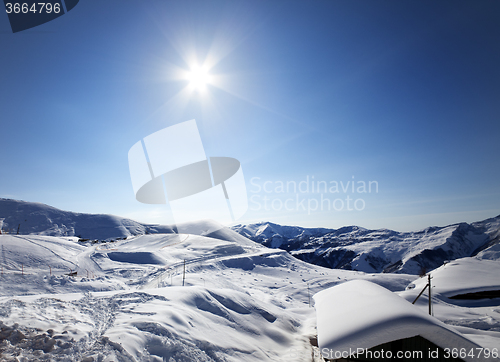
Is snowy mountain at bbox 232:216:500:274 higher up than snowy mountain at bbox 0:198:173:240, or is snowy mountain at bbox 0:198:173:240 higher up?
snowy mountain at bbox 0:198:173:240

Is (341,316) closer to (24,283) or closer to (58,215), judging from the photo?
(24,283)

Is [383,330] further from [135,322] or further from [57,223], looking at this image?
[57,223]

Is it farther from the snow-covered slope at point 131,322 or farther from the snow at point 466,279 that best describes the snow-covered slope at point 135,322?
the snow at point 466,279

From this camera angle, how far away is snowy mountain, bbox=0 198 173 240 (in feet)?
375

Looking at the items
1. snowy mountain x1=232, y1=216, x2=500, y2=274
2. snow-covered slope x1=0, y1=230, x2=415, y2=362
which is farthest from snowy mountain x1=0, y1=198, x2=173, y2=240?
snowy mountain x1=232, y1=216, x2=500, y2=274

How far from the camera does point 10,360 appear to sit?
262 inches

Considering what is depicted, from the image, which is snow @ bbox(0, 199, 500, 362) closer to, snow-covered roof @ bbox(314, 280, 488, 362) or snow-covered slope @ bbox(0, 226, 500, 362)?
snow-covered slope @ bbox(0, 226, 500, 362)

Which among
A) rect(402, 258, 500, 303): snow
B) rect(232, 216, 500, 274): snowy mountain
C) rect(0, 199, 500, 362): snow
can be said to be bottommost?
rect(232, 216, 500, 274): snowy mountain

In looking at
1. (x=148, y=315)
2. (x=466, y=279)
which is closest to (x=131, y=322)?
(x=148, y=315)

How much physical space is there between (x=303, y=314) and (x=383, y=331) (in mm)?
19369

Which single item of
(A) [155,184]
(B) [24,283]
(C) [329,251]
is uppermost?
(A) [155,184]

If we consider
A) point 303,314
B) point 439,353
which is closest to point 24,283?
point 303,314

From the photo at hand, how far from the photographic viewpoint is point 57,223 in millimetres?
122312

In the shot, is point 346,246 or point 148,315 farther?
point 346,246
